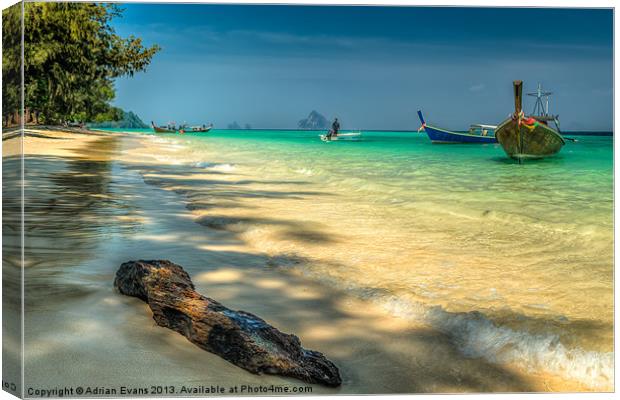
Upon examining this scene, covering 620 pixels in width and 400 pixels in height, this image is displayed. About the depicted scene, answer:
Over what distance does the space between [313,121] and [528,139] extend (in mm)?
1408

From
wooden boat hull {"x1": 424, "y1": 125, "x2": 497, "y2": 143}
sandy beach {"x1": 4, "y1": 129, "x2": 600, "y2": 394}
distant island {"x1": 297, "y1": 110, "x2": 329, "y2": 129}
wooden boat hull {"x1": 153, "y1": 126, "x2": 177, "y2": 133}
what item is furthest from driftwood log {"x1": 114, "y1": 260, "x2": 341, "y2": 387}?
wooden boat hull {"x1": 424, "y1": 125, "x2": 497, "y2": 143}

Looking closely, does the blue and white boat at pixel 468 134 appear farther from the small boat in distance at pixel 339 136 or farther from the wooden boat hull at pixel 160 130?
the wooden boat hull at pixel 160 130

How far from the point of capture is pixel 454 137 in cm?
486

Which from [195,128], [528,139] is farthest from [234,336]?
[528,139]

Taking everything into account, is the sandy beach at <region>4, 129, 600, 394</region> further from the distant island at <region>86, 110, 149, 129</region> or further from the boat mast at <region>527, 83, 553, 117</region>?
the boat mast at <region>527, 83, 553, 117</region>

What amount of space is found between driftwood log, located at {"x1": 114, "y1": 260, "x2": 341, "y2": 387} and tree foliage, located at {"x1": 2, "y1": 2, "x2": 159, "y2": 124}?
111 centimetres

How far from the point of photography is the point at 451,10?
3.36m

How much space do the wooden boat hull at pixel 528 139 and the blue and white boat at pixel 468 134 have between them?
0.06 m

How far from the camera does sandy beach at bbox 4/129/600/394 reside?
252 cm

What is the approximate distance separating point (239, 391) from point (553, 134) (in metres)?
3.28

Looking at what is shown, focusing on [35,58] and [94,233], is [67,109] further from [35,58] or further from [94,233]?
[94,233]

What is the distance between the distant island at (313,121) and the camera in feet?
13.4

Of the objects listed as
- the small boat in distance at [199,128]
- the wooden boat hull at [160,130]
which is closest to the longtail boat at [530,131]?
the small boat in distance at [199,128]

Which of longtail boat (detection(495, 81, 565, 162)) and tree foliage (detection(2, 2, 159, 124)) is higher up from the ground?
tree foliage (detection(2, 2, 159, 124))
